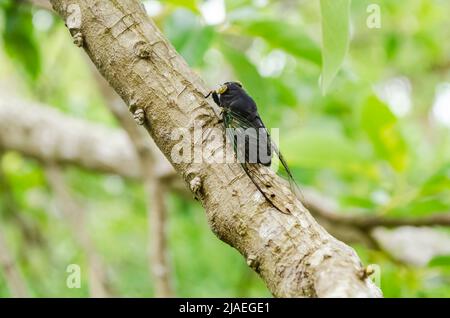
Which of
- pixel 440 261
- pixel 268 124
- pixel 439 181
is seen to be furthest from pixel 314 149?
pixel 440 261

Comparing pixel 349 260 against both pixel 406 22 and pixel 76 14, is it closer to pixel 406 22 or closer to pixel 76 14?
pixel 76 14

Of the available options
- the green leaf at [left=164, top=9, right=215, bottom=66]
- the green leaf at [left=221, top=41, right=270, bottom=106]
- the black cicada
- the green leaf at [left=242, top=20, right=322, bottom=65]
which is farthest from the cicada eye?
the green leaf at [left=221, top=41, right=270, bottom=106]

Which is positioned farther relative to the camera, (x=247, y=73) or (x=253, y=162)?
(x=247, y=73)

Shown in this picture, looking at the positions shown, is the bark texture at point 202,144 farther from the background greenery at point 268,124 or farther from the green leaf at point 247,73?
the green leaf at point 247,73

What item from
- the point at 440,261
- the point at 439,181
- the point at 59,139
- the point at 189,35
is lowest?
the point at 440,261

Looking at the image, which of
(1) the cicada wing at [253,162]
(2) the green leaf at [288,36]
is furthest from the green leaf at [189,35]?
(1) the cicada wing at [253,162]

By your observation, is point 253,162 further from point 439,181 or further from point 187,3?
point 439,181
